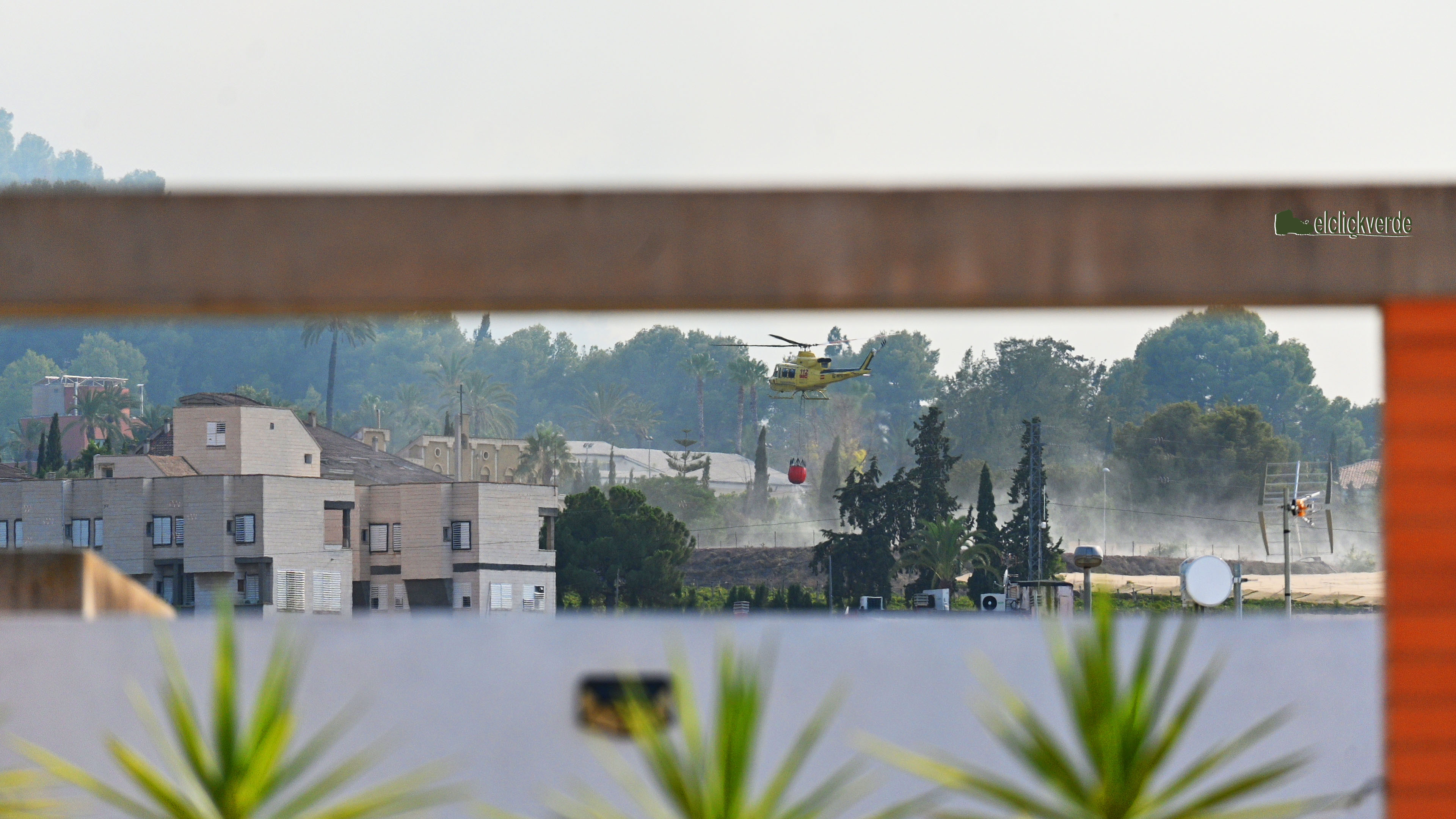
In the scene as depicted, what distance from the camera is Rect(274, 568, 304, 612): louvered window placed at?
6303cm

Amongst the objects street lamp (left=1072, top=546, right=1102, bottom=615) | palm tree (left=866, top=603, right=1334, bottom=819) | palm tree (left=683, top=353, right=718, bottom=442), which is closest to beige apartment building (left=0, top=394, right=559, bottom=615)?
street lamp (left=1072, top=546, right=1102, bottom=615)

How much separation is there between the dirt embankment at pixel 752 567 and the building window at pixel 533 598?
55.1 ft

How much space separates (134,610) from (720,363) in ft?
374

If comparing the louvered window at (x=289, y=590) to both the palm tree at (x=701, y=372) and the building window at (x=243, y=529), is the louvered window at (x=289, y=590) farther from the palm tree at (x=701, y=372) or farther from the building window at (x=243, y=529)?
the palm tree at (x=701, y=372)

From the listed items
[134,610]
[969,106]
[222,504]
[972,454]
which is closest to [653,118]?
[969,106]

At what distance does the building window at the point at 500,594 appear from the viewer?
67.1 m

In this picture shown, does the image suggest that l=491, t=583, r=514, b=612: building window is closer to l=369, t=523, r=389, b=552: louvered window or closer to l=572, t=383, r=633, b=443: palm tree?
l=369, t=523, r=389, b=552: louvered window

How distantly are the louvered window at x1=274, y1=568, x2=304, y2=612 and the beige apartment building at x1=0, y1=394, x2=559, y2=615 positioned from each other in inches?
1.8

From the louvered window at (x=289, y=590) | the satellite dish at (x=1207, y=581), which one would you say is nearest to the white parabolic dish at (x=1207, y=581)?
the satellite dish at (x=1207, y=581)

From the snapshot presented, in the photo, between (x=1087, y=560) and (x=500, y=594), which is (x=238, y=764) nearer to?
(x=1087, y=560)

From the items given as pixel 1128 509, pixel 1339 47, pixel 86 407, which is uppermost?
pixel 1339 47

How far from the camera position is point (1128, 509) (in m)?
95.3

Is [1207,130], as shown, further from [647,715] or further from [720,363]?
[647,715]

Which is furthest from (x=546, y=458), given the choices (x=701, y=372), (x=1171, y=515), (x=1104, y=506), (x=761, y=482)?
(x=1171, y=515)
